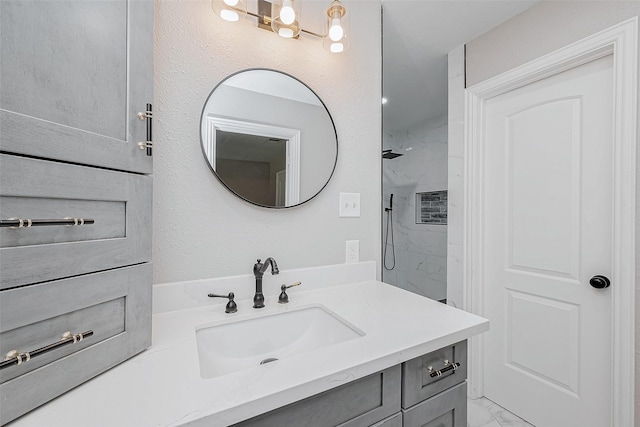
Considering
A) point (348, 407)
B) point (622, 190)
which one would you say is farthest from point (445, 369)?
point (622, 190)

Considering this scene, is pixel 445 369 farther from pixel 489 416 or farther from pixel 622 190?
pixel 489 416

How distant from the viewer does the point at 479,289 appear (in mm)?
1810

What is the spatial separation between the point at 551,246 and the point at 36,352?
6.81 feet

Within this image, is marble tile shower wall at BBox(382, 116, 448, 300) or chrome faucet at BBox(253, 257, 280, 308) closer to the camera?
chrome faucet at BBox(253, 257, 280, 308)

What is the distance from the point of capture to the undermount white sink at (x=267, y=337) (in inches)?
35.5

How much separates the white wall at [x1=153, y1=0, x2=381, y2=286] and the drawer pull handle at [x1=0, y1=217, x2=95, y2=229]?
421mm

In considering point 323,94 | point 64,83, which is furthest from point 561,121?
point 64,83

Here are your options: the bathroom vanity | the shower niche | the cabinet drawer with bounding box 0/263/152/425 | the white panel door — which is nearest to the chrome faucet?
the bathroom vanity

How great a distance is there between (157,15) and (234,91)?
363 millimetres

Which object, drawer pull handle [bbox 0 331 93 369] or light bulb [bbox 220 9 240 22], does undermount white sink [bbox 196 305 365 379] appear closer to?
drawer pull handle [bbox 0 331 93 369]

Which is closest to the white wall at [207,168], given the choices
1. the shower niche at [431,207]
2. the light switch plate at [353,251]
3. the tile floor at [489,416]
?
the light switch plate at [353,251]

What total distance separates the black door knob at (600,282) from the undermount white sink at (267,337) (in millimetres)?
1305

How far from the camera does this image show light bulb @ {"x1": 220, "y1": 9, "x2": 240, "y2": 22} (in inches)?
43.4

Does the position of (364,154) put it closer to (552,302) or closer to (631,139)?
(631,139)
